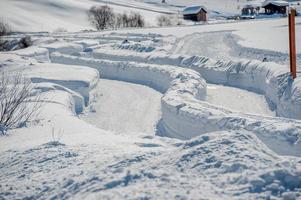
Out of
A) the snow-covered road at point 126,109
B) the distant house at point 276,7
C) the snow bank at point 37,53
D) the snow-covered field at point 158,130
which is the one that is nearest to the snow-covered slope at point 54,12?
the distant house at point 276,7

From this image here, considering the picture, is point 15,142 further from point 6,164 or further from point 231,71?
point 231,71

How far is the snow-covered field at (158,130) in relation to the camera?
15.0 feet

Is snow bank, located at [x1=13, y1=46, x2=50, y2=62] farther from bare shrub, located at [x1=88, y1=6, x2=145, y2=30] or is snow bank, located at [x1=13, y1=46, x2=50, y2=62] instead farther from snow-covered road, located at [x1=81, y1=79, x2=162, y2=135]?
bare shrub, located at [x1=88, y1=6, x2=145, y2=30]

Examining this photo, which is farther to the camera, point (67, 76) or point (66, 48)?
point (66, 48)

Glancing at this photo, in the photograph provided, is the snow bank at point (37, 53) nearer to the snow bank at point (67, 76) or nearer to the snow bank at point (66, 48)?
the snow bank at point (66, 48)

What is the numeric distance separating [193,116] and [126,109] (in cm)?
440

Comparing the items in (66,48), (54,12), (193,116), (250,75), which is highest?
(54,12)

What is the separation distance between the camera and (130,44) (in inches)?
1101

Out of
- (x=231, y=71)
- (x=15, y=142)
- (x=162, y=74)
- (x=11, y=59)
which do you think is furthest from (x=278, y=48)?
(x=15, y=142)

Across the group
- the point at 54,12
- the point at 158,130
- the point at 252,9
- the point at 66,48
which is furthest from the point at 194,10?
the point at 158,130

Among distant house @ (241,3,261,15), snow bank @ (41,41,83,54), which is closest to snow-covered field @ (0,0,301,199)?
snow bank @ (41,41,83,54)

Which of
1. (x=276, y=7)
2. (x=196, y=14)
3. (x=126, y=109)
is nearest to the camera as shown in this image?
(x=126, y=109)

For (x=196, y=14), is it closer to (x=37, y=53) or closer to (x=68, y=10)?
(x=68, y=10)

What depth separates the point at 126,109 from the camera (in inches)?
594
